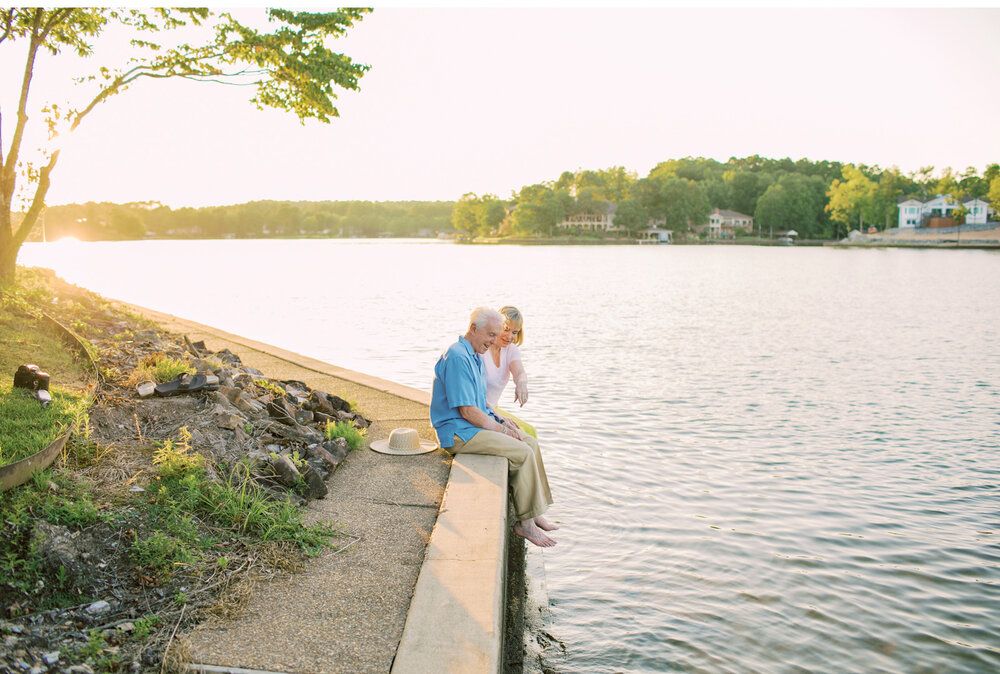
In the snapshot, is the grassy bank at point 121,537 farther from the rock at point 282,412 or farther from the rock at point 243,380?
the rock at point 243,380

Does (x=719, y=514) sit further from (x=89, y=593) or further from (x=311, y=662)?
(x=89, y=593)

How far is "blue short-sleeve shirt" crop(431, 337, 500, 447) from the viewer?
5.68m

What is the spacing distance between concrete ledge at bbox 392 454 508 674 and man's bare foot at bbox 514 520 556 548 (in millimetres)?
402

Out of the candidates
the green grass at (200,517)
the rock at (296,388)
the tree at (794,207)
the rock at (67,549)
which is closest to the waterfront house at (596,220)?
the tree at (794,207)

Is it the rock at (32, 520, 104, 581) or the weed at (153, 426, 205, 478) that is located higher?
the weed at (153, 426, 205, 478)

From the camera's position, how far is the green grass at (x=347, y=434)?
6.39m

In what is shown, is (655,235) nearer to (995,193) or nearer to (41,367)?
(995,193)

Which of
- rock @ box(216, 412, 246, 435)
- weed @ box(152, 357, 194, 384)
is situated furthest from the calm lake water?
weed @ box(152, 357, 194, 384)

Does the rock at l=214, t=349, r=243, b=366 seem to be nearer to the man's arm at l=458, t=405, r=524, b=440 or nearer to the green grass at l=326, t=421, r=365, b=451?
the green grass at l=326, t=421, r=365, b=451

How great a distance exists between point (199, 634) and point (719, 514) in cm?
527

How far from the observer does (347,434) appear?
6.43 meters

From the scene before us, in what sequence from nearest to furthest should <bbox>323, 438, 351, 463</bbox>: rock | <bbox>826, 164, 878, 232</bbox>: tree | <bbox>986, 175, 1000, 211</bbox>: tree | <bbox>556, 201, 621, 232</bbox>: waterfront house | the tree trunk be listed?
<bbox>323, 438, 351, 463</bbox>: rock, the tree trunk, <bbox>986, 175, 1000, 211</bbox>: tree, <bbox>826, 164, 878, 232</bbox>: tree, <bbox>556, 201, 621, 232</bbox>: waterfront house

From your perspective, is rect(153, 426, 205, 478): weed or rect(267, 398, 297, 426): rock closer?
rect(153, 426, 205, 478): weed

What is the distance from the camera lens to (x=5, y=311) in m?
8.16
